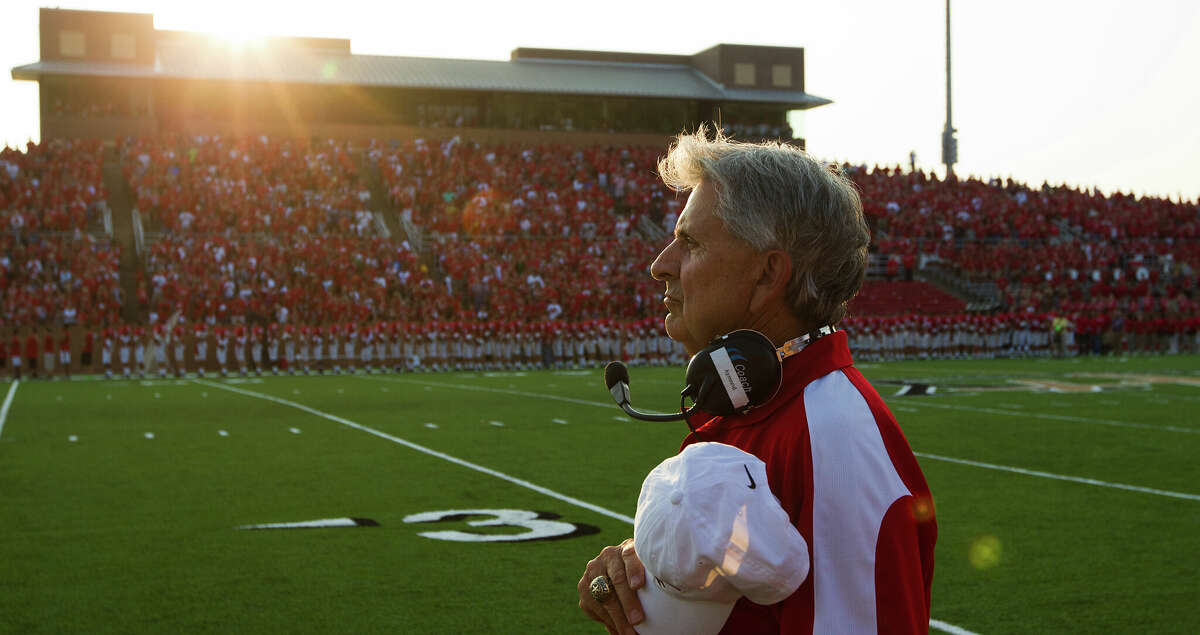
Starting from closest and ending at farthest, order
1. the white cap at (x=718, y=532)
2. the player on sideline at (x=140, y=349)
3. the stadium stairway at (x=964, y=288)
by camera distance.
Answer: the white cap at (x=718, y=532)
the player on sideline at (x=140, y=349)
the stadium stairway at (x=964, y=288)

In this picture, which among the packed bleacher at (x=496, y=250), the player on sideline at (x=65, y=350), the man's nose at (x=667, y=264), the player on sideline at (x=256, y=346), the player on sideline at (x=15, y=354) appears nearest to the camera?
the man's nose at (x=667, y=264)

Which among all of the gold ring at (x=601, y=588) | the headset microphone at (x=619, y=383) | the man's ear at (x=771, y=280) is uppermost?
the man's ear at (x=771, y=280)

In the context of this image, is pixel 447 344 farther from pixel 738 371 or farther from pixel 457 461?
pixel 738 371

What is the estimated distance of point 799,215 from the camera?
1774 millimetres

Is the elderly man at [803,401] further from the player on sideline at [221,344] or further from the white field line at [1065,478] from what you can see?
the player on sideline at [221,344]

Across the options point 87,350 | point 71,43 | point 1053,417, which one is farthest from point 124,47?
point 1053,417

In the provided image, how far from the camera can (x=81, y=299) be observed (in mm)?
27078

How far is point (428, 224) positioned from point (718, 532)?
33.2 meters

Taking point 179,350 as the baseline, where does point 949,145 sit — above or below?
above

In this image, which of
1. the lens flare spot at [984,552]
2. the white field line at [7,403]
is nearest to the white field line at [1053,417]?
the lens flare spot at [984,552]

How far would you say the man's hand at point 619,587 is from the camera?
5.39 feet

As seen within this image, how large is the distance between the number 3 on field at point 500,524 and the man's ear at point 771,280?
17.0 feet

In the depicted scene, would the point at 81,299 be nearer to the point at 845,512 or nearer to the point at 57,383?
Answer: the point at 57,383

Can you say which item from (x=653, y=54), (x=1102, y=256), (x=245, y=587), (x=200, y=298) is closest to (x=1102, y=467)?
(x=245, y=587)
